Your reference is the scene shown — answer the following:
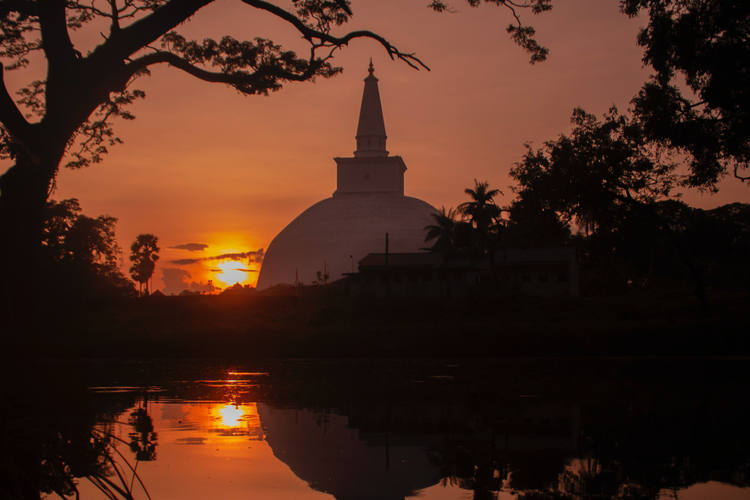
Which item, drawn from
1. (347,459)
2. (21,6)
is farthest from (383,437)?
(21,6)

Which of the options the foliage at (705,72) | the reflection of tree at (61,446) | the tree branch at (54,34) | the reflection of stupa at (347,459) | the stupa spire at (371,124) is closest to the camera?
the reflection of tree at (61,446)

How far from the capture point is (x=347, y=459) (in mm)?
7594

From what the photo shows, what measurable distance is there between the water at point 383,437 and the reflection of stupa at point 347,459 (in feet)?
0.07

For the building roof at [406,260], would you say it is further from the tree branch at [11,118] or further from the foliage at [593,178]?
the tree branch at [11,118]

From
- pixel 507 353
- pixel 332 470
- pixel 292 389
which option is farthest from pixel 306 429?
pixel 507 353

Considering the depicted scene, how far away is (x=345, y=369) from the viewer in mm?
20078

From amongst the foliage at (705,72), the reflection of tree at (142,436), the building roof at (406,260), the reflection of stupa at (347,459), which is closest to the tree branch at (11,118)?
the reflection of tree at (142,436)

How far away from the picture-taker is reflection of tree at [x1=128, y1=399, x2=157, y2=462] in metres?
7.82

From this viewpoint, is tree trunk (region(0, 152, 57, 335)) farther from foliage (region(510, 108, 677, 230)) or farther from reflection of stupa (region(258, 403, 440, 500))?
foliage (region(510, 108, 677, 230))

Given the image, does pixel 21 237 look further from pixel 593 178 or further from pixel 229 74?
pixel 593 178

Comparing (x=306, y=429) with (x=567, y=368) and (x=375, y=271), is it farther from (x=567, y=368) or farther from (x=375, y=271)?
(x=375, y=271)

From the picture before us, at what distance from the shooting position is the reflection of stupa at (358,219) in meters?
65.3

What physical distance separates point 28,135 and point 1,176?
0.50 m

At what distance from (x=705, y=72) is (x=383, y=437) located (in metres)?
9.59
